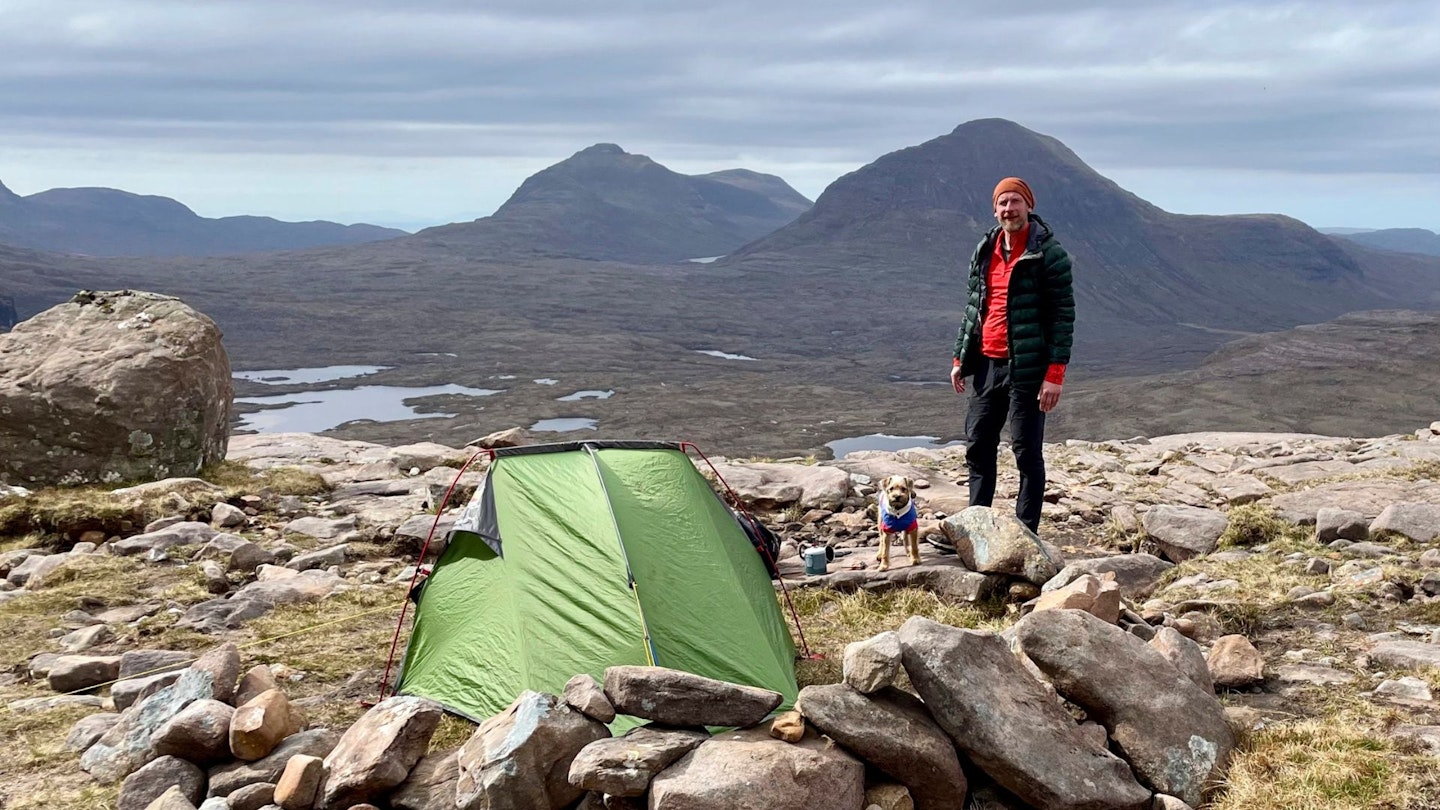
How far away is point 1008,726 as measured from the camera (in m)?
5.65

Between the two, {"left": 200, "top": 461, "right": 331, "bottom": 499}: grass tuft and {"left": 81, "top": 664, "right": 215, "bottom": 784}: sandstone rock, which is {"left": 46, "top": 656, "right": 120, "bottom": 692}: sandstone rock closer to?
{"left": 81, "top": 664, "right": 215, "bottom": 784}: sandstone rock

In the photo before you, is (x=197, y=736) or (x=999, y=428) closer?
(x=197, y=736)

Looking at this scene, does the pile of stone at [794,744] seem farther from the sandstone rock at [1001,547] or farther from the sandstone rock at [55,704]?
the sandstone rock at [1001,547]

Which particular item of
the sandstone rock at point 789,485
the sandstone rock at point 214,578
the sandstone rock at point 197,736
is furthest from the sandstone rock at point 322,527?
the sandstone rock at point 197,736

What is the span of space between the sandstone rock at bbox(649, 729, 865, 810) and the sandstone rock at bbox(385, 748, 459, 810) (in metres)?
1.31

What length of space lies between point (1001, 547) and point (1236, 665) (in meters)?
2.58

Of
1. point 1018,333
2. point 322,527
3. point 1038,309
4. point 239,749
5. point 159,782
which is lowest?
point 322,527

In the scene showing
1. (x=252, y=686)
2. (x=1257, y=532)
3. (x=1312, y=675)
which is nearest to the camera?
(x=252, y=686)

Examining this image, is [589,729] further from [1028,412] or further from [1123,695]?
[1028,412]

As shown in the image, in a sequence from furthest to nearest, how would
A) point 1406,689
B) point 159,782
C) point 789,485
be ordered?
point 789,485 < point 1406,689 < point 159,782

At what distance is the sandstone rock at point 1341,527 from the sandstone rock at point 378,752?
9.27 metres

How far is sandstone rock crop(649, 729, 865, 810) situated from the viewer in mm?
5094

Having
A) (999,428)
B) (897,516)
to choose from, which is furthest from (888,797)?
(999,428)

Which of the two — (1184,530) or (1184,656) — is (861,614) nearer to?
(1184,656)
